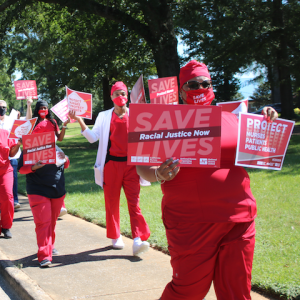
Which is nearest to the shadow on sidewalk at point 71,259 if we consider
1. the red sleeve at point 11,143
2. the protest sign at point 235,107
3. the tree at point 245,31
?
the red sleeve at point 11,143

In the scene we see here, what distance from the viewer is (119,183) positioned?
516cm

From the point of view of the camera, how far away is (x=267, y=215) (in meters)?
6.34

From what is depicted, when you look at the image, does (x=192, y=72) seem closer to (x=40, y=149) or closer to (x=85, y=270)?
(x=40, y=149)

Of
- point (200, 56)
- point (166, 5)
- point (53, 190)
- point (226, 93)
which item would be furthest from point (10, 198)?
point (226, 93)

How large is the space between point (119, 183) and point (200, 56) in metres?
15.7

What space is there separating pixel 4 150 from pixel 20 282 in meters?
2.41

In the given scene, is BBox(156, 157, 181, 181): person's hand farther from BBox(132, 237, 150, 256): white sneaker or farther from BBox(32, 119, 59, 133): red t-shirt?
BBox(32, 119, 59, 133): red t-shirt

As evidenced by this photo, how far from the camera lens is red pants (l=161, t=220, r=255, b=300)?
2480mm

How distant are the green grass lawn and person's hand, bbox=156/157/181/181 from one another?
6.63 feet

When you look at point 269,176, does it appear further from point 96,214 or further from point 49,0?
point 49,0

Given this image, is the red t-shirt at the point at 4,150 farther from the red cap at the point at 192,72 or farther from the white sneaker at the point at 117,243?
the red cap at the point at 192,72

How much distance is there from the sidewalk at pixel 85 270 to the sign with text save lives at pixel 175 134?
199 cm

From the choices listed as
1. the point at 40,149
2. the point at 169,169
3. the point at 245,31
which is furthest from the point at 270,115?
the point at 245,31

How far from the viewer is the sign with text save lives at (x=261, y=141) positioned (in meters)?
2.50
